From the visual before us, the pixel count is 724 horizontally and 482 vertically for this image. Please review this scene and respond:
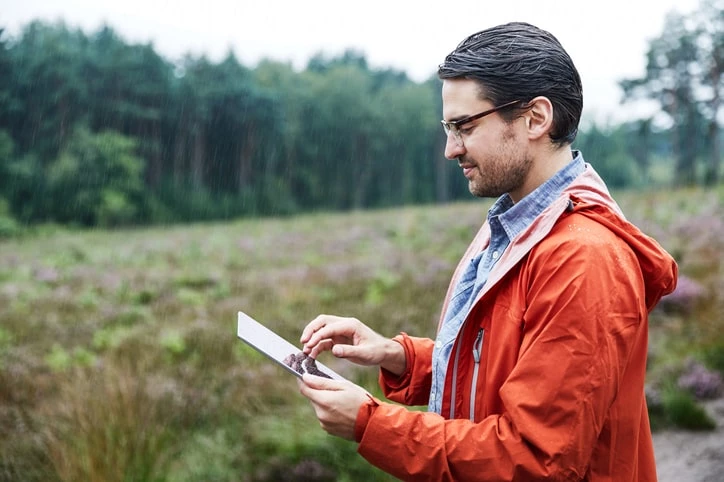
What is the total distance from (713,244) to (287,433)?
823cm

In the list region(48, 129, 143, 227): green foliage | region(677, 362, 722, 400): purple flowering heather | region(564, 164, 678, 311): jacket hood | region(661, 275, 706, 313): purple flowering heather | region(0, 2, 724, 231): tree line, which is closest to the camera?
region(564, 164, 678, 311): jacket hood

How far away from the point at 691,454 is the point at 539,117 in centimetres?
360

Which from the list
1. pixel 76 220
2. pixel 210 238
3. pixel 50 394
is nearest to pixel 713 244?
pixel 50 394

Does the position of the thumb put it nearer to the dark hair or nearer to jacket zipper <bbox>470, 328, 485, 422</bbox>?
jacket zipper <bbox>470, 328, 485, 422</bbox>

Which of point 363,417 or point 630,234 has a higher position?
point 630,234

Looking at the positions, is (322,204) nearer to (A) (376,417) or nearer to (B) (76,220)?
(B) (76,220)

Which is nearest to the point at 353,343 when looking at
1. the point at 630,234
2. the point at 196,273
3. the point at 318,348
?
the point at 318,348

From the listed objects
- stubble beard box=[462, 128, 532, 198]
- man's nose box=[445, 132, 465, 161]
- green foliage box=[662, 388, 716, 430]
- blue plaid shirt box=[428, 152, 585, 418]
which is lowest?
green foliage box=[662, 388, 716, 430]

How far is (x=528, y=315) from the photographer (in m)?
1.49

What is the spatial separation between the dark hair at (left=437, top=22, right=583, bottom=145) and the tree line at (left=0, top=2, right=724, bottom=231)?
1814 centimetres

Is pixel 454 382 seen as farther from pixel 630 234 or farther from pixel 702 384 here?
pixel 702 384

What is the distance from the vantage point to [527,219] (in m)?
1.72

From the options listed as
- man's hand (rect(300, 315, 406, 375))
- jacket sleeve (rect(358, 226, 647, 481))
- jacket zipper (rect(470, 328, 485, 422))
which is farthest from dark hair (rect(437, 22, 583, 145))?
man's hand (rect(300, 315, 406, 375))

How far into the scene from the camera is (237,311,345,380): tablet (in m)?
1.73
